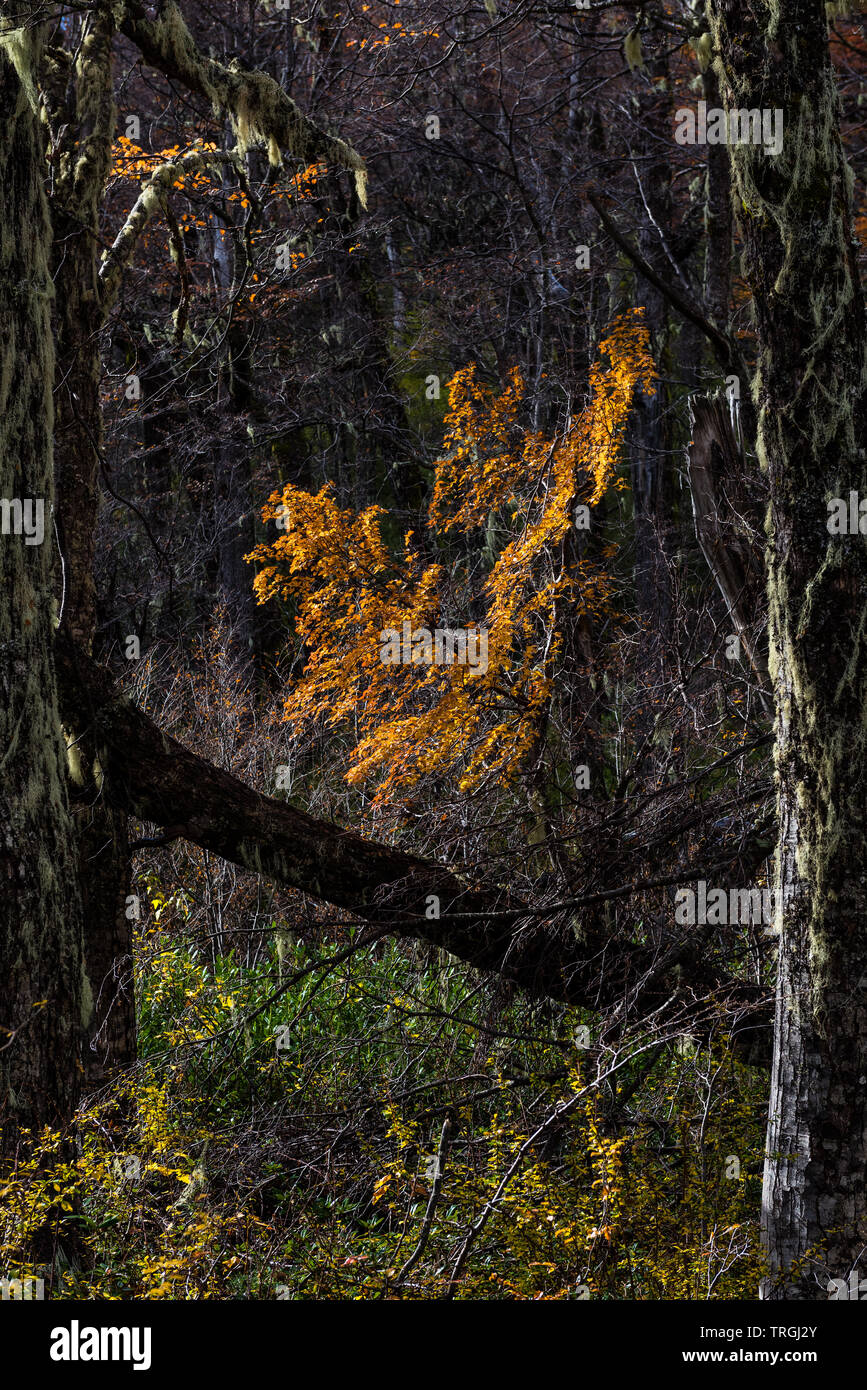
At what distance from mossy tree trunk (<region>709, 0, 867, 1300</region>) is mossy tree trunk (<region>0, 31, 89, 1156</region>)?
3137mm

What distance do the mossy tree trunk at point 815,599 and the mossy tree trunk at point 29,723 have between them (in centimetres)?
314

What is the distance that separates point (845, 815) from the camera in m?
4.50

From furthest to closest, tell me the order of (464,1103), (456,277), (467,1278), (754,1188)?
(456,277) → (754,1188) → (464,1103) → (467,1278)

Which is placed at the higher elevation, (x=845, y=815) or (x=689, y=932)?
(x=845, y=815)

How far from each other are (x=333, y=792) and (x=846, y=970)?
6147 mm

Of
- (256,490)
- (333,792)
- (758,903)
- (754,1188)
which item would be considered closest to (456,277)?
(256,490)

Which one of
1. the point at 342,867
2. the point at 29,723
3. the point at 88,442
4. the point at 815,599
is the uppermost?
the point at 88,442

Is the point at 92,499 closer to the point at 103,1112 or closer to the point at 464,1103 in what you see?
the point at 103,1112

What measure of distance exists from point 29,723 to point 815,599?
3419 millimetres

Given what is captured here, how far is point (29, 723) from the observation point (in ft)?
18.4

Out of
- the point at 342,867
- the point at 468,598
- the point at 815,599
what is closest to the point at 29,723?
the point at 342,867

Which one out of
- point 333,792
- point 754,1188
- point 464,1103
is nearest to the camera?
point 464,1103

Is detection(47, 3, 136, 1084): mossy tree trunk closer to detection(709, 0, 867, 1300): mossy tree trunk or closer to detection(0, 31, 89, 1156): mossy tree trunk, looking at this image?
detection(0, 31, 89, 1156): mossy tree trunk

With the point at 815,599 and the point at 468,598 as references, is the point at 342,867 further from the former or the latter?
the point at 815,599
